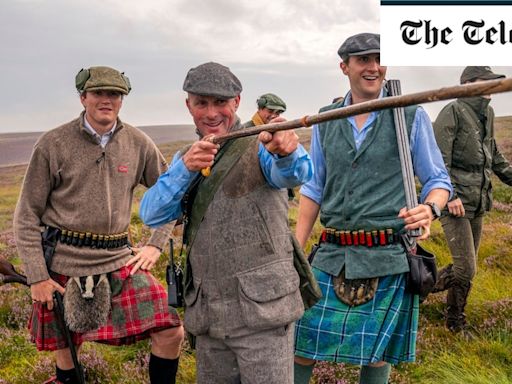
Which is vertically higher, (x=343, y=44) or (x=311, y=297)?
(x=343, y=44)

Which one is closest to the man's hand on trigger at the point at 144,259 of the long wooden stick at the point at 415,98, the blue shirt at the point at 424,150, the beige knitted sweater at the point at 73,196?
the beige knitted sweater at the point at 73,196

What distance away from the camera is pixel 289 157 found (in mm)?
2934

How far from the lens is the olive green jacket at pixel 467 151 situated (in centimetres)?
659

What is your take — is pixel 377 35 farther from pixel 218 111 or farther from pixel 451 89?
pixel 451 89

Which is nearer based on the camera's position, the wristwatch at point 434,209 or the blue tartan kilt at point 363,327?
the wristwatch at point 434,209

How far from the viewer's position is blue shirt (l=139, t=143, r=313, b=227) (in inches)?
117

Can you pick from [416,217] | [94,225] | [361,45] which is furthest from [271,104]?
[416,217]

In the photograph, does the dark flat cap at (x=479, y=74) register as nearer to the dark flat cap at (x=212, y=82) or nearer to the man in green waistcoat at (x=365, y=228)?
the man in green waistcoat at (x=365, y=228)

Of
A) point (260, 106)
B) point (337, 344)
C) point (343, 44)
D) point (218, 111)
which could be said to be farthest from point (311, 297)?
point (260, 106)

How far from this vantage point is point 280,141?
279 cm

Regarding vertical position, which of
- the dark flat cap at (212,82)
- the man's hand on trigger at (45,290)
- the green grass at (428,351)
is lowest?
the green grass at (428,351)

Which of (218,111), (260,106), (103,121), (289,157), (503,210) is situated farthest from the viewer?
(503,210)

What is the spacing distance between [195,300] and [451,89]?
6.90ft

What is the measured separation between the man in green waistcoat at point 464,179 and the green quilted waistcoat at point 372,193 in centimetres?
271
